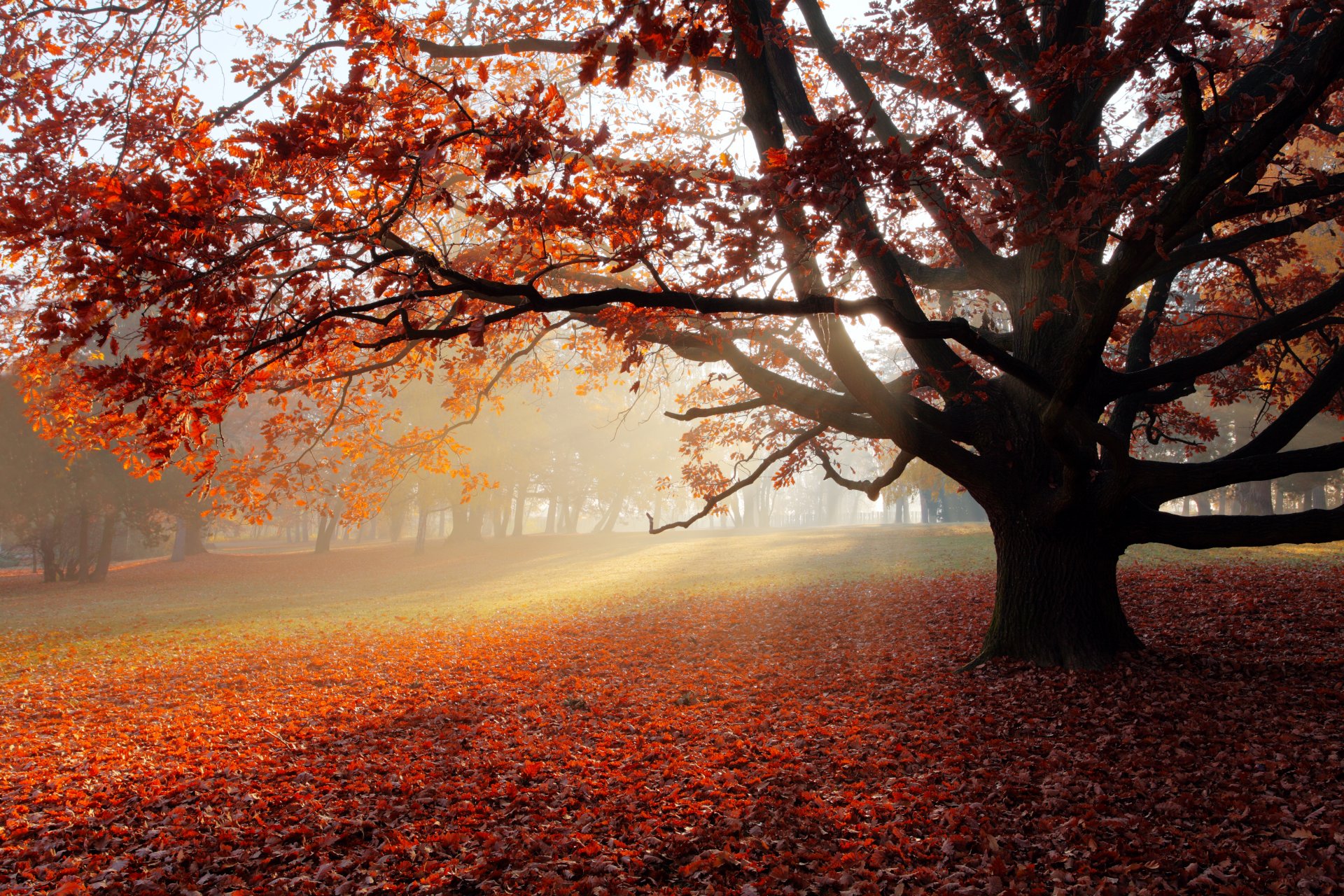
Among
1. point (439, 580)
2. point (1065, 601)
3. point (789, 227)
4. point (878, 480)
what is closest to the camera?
point (789, 227)

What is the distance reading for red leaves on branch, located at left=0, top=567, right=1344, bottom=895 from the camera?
3889mm

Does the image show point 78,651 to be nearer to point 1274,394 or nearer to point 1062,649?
point 1062,649

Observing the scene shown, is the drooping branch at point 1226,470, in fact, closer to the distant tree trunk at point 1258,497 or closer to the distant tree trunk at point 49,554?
the distant tree trunk at point 1258,497

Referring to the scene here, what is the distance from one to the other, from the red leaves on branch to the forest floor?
27 millimetres

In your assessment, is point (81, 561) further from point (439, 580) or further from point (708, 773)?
point (708, 773)

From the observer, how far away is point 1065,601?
727cm

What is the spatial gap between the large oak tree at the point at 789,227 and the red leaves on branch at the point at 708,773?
5.52 ft

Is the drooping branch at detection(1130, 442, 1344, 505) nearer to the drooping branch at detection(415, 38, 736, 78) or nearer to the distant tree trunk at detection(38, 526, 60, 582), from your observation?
the drooping branch at detection(415, 38, 736, 78)

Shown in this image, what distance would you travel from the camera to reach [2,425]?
2112cm

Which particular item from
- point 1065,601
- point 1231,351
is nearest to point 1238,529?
point 1065,601

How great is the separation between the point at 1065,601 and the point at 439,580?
21.9 metres

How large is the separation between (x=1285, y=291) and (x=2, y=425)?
1196 inches

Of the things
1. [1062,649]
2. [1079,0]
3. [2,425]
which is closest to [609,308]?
[1079,0]

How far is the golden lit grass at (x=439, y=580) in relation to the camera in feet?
49.1
